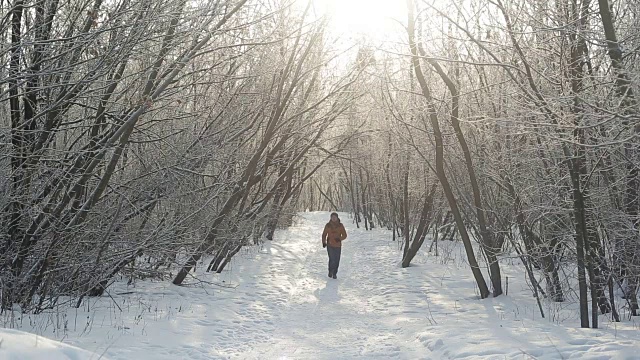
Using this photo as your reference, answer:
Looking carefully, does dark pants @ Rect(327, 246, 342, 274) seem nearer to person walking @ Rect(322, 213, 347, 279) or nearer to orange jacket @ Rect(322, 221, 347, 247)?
person walking @ Rect(322, 213, 347, 279)

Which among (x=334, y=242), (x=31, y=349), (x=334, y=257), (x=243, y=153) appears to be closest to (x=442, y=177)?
(x=334, y=242)

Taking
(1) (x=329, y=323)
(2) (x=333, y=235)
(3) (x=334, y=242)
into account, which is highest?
(2) (x=333, y=235)

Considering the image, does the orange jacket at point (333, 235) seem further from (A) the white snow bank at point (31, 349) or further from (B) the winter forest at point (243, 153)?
(A) the white snow bank at point (31, 349)

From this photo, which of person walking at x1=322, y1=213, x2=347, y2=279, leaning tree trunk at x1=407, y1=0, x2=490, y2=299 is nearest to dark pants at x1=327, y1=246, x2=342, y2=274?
person walking at x1=322, y1=213, x2=347, y2=279

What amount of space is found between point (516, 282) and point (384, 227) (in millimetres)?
21709

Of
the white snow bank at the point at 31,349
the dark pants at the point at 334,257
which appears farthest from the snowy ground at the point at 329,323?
the dark pants at the point at 334,257

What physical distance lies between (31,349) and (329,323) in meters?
5.32

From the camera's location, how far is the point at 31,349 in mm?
3723

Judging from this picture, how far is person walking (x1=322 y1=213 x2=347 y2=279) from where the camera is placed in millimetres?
13359

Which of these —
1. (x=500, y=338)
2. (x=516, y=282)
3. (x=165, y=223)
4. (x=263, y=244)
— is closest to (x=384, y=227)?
(x=263, y=244)

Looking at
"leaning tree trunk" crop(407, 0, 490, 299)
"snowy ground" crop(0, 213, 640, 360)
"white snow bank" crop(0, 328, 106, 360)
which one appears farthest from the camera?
"leaning tree trunk" crop(407, 0, 490, 299)

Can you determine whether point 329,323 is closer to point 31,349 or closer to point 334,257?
point 334,257

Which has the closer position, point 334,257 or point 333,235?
point 334,257

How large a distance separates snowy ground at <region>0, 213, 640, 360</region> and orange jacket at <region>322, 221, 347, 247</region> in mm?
1013
